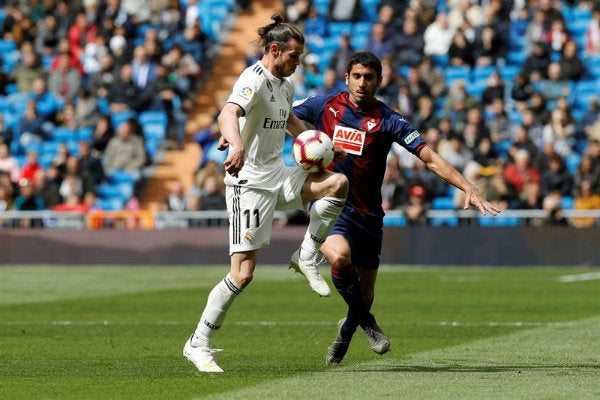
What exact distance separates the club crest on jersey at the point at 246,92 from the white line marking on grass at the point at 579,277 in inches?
470

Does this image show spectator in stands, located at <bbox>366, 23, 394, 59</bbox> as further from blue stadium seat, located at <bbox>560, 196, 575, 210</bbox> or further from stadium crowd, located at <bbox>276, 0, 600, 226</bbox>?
blue stadium seat, located at <bbox>560, 196, 575, 210</bbox>

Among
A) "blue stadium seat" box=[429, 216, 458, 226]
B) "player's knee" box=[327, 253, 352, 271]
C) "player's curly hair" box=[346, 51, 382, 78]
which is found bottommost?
"blue stadium seat" box=[429, 216, 458, 226]

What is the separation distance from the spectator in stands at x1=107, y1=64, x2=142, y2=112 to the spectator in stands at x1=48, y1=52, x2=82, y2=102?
3.95 ft

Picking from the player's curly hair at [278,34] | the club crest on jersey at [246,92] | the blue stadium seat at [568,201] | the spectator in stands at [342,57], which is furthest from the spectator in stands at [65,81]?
the club crest on jersey at [246,92]

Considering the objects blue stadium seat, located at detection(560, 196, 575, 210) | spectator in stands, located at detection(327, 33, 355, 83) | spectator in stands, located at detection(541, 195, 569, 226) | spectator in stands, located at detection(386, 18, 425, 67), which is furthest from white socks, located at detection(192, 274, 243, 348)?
spectator in stands, located at detection(386, 18, 425, 67)

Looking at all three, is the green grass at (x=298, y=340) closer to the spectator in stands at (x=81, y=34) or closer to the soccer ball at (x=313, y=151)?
the soccer ball at (x=313, y=151)

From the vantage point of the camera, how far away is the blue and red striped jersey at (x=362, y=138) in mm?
10094

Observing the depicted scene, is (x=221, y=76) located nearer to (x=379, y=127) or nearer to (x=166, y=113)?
(x=166, y=113)

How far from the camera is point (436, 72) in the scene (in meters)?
26.5

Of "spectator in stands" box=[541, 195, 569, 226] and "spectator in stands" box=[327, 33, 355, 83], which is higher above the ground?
"spectator in stands" box=[327, 33, 355, 83]

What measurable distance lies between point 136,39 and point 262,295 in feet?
47.7

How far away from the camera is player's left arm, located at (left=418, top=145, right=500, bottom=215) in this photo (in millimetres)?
9227

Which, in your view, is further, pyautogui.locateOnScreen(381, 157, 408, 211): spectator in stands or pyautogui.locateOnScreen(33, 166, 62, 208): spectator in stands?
pyautogui.locateOnScreen(33, 166, 62, 208): spectator in stands

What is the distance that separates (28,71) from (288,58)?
75.8ft
